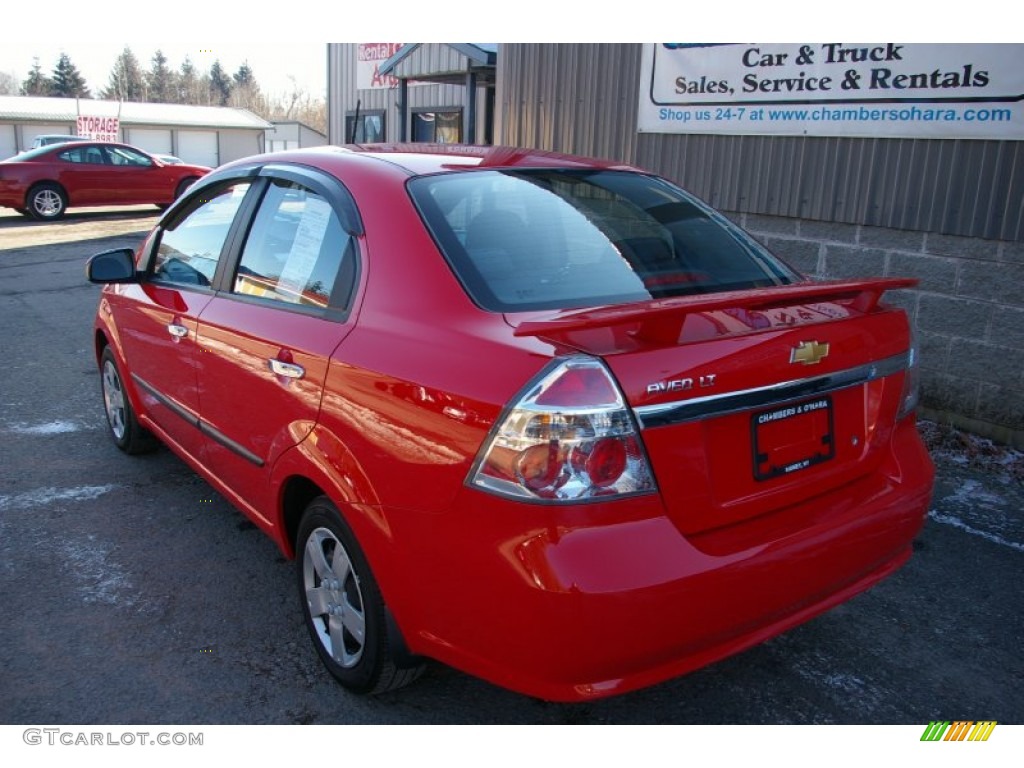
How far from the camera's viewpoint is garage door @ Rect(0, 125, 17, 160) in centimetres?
4266

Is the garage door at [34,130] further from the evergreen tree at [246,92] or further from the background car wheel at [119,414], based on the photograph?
the evergreen tree at [246,92]

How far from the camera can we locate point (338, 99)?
A: 66.2 ft

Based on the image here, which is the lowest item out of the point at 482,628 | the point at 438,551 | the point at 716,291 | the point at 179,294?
the point at 482,628

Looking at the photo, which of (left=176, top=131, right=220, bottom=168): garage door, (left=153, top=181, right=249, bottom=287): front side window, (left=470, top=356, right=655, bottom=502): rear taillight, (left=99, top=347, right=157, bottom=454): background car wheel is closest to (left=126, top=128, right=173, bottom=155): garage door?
(left=176, top=131, right=220, bottom=168): garage door

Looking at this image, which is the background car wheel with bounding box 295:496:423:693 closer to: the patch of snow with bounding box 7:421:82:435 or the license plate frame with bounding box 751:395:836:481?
the license plate frame with bounding box 751:395:836:481

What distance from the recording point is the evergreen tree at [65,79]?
71.4 metres

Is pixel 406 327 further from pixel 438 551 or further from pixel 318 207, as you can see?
pixel 318 207

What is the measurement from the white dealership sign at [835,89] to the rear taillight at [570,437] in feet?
13.5

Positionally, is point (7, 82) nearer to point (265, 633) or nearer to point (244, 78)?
point (244, 78)

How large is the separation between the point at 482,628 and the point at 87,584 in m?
2.05

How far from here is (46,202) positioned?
17484mm

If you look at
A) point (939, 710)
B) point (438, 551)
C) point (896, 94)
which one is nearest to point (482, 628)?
point (438, 551)

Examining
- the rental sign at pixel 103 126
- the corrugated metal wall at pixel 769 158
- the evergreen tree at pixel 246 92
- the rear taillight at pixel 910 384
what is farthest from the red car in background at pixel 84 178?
the evergreen tree at pixel 246 92

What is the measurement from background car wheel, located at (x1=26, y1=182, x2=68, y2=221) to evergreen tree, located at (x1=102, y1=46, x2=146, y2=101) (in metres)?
73.1
